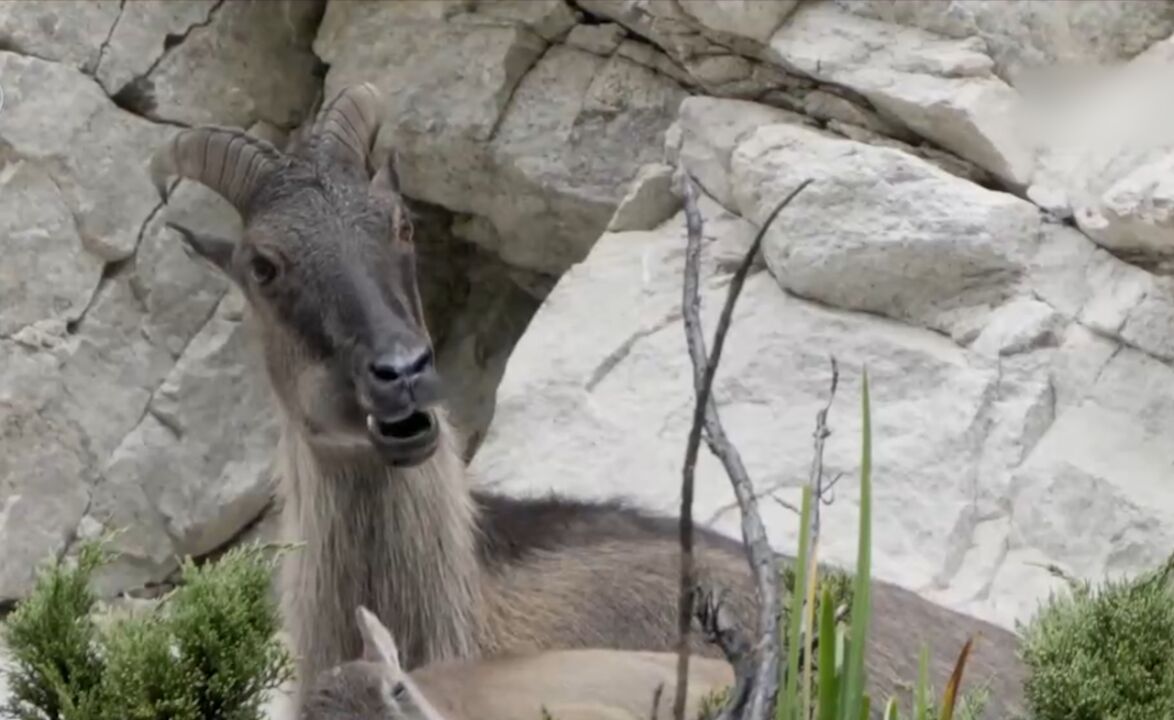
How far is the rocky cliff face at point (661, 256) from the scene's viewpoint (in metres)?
4.65

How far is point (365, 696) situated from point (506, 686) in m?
0.72

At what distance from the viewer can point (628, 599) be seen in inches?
168

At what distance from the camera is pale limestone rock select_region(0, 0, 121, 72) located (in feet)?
18.9

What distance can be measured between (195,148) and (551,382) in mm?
1212

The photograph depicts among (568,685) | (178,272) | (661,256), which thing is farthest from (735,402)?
(178,272)

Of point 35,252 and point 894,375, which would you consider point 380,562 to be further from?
point 35,252

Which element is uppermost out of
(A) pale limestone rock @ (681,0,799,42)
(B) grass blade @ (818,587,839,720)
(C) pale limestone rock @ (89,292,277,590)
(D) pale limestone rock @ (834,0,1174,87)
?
(A) pale limestone rock @ (681,0,799,42)

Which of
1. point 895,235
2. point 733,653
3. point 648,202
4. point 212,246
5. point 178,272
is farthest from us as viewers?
point 178,272

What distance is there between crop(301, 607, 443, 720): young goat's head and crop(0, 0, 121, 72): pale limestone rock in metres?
3.77

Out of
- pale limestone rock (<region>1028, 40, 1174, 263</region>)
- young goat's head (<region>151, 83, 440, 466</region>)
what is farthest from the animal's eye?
pale limestone rock (<region>1028, 40, 1174, 263</region>)

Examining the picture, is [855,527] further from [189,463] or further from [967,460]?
[189,463]

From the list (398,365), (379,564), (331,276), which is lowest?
(379,564)

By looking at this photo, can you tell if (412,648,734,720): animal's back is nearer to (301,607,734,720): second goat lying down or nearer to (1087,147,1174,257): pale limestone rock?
(301,607,734,720): second goat lying down

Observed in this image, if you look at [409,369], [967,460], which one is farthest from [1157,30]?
[409,369]
